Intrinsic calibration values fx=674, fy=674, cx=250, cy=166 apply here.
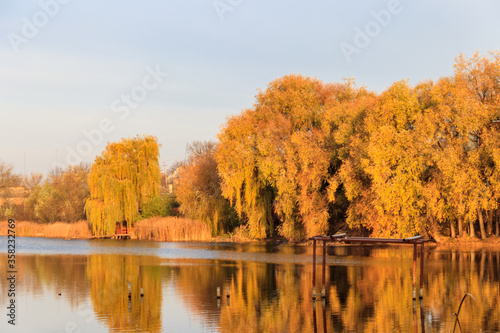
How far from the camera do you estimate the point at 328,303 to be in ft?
85.0

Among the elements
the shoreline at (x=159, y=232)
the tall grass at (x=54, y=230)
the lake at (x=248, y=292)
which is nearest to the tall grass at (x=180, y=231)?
the shoreline at (x=159, y=232)

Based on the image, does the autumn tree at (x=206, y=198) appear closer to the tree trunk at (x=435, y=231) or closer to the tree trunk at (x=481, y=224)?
the tree trunk at (x=435, y=231)

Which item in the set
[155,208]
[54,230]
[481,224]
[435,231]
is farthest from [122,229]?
[481,224]

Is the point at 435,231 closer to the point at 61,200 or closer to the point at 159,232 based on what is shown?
the point at 159,232

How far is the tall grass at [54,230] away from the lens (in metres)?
70.7

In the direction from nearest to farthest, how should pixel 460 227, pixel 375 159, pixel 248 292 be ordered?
pixel 248 292 < pixel 375 159 < pixel 460 227

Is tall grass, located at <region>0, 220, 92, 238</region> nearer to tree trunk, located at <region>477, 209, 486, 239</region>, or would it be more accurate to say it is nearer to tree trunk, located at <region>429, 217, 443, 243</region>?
tree trunk, located at <region>429, 217, 443, 243</region>

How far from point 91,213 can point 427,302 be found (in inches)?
1889

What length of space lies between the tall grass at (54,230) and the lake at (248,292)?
820 inches

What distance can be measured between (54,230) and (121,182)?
10090mm

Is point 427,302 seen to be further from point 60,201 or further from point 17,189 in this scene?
point 17,189

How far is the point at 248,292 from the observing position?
97.1ft

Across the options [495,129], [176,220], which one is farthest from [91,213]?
[495,129]

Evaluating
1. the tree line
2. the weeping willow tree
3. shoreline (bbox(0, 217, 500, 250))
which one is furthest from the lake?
the weeping willow tree
